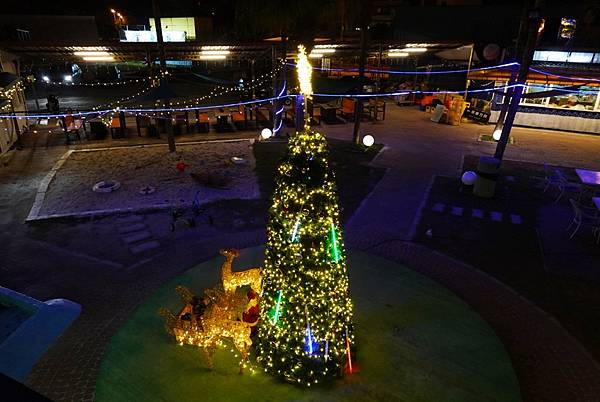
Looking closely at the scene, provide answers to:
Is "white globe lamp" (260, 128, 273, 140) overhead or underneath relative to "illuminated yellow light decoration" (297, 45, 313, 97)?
underneath

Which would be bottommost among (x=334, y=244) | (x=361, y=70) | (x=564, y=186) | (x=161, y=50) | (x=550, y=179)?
(x=564, y=186)

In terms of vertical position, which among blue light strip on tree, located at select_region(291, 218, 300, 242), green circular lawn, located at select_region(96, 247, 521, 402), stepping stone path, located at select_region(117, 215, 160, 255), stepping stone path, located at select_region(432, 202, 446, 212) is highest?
blue light strip on tree, located at select_region(291, 218, 300, 242)

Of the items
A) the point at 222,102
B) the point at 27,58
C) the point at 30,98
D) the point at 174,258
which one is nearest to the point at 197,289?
the point at 174,258

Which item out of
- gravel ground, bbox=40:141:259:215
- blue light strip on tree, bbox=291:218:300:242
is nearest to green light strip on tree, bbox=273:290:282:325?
blue light strip on tree, bbox=291:218:300:242

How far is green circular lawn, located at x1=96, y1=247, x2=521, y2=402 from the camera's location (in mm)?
5383

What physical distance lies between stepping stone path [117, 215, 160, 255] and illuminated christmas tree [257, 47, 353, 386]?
525 cm

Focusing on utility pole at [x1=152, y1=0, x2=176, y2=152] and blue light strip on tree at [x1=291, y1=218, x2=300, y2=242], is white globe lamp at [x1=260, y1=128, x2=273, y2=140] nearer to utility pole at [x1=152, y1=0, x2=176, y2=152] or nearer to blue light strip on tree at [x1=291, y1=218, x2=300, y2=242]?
utility pole at [x1=152, y1=0, x2=176, y2=152]

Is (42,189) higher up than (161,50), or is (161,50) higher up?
(161,50)

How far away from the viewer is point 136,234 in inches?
405

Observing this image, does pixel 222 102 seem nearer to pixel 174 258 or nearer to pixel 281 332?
pixel 174 258

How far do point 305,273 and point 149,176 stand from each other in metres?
10.9

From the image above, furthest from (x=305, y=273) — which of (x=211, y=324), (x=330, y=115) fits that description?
(x=330, y=115)

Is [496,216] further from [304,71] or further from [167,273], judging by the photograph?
[167,273]

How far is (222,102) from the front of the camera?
28.6 metres
